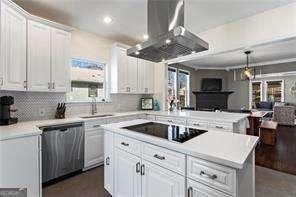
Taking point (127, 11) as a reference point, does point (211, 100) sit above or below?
below

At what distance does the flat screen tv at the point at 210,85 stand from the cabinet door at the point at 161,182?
26.3ft

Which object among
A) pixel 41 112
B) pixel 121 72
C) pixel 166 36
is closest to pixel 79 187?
pixel 41 112

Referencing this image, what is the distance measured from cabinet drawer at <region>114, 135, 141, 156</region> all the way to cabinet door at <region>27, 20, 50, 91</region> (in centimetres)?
165

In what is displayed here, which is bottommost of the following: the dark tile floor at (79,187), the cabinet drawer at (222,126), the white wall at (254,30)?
the dark tile floor at (79,187)

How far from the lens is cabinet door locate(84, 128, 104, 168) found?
316 centimetres

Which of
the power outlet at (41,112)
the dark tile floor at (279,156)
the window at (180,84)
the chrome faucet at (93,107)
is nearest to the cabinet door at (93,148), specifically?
the chrome faucet at (93,107)

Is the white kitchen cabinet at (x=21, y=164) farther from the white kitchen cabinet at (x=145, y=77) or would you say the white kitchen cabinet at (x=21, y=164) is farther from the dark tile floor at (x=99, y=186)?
the white kitchen cabinet at (x=145, y=77)

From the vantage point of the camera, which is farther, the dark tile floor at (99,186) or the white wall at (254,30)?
the white wall at (254,30)

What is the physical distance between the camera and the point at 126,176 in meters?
1.95

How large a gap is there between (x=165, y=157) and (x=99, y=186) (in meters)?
1.62

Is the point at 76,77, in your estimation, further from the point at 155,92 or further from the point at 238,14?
the point at 238,14

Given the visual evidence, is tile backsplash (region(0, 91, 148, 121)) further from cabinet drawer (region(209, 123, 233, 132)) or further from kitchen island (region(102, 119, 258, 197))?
cabinet drawer (region(209, 123, 233, 132))

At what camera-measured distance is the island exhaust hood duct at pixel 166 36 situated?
198 centimetres

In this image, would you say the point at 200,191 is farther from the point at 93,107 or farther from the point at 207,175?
the point at 93,107
